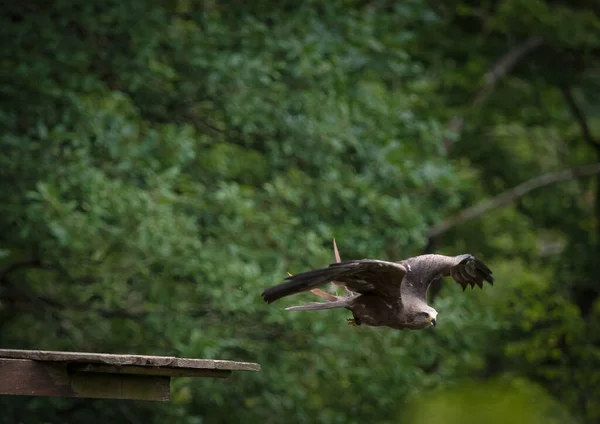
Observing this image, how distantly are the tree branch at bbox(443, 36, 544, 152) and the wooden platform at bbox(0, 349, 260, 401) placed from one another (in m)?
9.75

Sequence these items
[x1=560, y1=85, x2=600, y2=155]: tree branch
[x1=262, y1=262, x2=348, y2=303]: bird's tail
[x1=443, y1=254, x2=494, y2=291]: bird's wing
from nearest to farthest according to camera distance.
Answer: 1. [x1=262, y1=262, x2=348, y2=303]: bird's tail
2. [x1=443, y1=254, x2=494, y2=291]: bird's wing
3. [x1=560, y1=85, x2=600, y2=155]: tree branch

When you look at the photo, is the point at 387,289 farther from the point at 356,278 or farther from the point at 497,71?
the point at 497,71

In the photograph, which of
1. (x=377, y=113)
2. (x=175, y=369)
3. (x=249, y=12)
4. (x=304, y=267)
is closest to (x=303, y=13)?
(x=249, y=12)

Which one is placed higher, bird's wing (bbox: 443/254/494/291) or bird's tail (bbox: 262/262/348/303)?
bird's tail (bbox: 262/262/348/303)

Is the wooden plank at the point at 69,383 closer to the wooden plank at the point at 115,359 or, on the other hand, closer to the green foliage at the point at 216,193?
the wooden plank at the point at 115,359

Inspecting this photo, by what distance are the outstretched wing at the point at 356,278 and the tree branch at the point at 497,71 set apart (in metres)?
9.36

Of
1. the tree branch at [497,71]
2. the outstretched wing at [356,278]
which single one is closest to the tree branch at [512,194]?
the tree branch at [497,71]

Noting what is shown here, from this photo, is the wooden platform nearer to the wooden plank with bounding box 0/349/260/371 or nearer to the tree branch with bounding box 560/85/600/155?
the wooden plank with bounding box 0/349/260/371

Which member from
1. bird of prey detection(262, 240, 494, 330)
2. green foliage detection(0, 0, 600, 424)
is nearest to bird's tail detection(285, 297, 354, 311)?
bird of prey detection(262, 240, 494, 330)

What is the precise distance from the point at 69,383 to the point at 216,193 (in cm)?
414

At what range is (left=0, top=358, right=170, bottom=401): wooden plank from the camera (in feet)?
15.5

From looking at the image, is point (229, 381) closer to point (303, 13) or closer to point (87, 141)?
point (87, 141)

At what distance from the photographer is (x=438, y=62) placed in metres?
13.5

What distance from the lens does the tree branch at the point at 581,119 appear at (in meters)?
15.5
